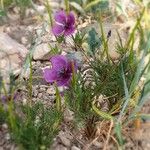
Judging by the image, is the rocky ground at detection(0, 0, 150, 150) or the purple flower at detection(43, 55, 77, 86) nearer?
the purple flower at detection(43, 55, 77, 86)

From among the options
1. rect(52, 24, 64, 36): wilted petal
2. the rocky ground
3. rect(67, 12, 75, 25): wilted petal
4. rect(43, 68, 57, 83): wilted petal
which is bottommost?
the rocky ground

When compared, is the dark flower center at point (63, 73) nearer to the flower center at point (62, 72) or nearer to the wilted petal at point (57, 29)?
the flower center at point (62, 72)

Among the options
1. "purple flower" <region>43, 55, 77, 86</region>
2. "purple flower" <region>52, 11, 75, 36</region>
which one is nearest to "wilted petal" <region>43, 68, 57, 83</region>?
"purple flower" <region>43, 55, 77, 86</region>

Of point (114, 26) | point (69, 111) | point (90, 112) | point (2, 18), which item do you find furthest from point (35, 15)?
point (90, 112)

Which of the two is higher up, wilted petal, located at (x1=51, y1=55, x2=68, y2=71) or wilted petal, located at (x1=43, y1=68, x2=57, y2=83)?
wilted petal, located at (x1=51, y1=55, x2=68, y2=71)

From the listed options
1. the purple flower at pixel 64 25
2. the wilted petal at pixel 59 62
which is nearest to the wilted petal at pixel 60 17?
the purple flower at pixel 64 25

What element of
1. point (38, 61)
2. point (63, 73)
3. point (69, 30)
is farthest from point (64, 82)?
point (38, 61)

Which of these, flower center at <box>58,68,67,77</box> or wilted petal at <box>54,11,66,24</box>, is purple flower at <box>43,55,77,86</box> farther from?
wilted petal at <box>54,11,66,24</box>
